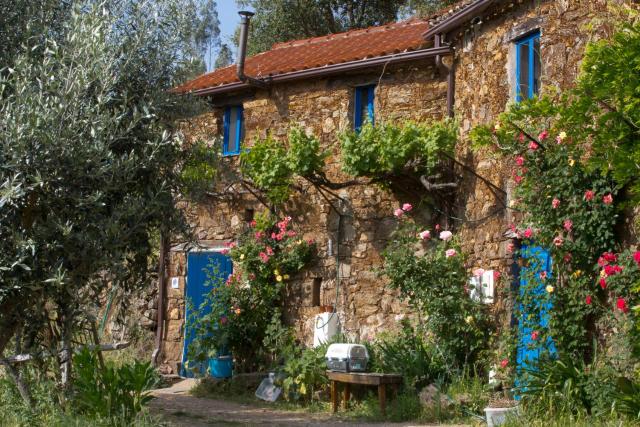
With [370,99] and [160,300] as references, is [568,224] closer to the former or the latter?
[370,99]

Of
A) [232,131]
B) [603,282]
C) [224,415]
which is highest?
[232,131]

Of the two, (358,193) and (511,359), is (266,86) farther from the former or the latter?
(511,359)

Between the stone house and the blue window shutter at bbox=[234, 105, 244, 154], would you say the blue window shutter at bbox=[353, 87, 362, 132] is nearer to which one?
the stone house

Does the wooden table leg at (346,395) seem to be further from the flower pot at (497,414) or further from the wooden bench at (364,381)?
the flower pot at (497,414)

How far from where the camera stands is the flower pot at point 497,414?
8.34 metres

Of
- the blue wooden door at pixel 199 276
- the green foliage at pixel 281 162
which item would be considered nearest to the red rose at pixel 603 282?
the green foliage at pixel 281 162

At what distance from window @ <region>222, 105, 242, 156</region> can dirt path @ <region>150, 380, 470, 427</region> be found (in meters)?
4.09

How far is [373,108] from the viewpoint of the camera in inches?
493

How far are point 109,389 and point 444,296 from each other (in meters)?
4.37

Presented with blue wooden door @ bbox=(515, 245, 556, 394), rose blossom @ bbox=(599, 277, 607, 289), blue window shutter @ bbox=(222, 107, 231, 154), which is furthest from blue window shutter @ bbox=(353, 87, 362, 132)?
rose blossom @ bbox=(599, 277, 607, 289)

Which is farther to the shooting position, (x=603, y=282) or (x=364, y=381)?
(x=364, y=381)

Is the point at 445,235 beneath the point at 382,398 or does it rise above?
above

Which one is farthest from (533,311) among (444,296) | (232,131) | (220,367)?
(232,131)

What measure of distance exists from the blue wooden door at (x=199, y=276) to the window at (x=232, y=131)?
65.8 inches
